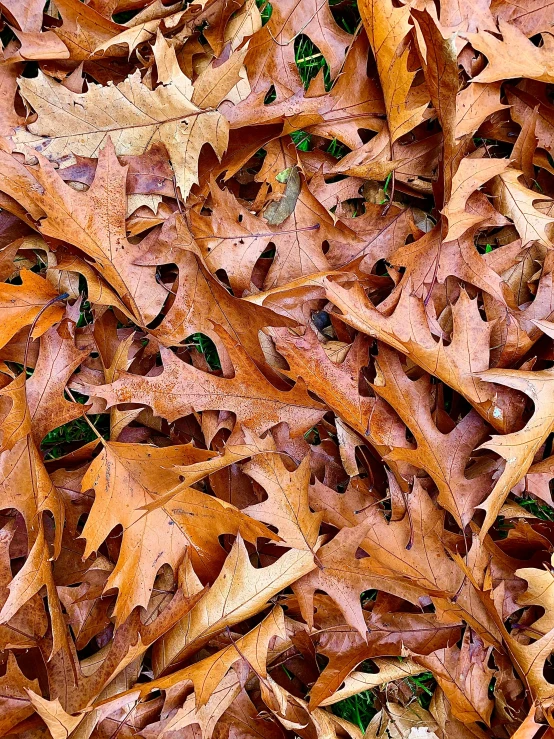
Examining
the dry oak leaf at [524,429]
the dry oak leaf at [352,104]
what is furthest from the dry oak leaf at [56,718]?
the dry oak leaf at [352,104]

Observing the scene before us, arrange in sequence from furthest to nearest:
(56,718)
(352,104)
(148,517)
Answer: (352,104) < (148,517) < (56,718)

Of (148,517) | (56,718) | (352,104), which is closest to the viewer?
(56,718)

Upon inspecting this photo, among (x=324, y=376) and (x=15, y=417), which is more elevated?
(x=324, y=376)

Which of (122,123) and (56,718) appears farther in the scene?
(122,123)

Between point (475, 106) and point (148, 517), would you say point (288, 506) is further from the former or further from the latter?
point (475, 106)

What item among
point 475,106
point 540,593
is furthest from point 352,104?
point 540,593

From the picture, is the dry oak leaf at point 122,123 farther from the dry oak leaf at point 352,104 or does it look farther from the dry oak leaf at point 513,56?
the dry oak leaf at point 513,56

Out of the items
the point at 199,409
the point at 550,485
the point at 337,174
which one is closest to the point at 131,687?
the point at 199,409
